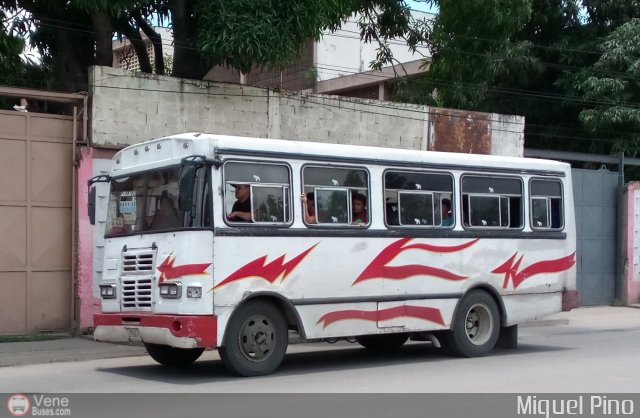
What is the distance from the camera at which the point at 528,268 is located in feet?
45.9

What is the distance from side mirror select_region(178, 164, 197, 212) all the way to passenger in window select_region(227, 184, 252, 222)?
0.53m

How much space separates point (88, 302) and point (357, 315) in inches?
218

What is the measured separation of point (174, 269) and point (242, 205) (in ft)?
3.77

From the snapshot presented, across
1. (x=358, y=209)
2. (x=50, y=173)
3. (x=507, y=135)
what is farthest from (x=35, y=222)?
(x=507, y=135)

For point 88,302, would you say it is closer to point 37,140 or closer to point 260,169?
point 37,140

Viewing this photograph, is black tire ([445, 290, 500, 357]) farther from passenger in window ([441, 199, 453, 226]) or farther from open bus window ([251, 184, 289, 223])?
open bus window ([251, 184, 289, 223])

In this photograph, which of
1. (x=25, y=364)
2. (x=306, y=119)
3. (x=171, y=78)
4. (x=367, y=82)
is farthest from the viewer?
(x=367, y=82)

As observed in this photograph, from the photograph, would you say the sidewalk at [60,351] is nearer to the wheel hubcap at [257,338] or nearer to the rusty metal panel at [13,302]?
the rusty metal panel at [13,302]

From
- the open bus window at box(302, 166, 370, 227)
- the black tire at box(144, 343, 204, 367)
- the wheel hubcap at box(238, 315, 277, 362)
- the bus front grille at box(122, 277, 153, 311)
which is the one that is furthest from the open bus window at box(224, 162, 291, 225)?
the black tire at box(144, 343, 204, 367)

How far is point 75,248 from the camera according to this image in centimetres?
1523

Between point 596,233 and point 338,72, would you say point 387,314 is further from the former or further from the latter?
point 338,72

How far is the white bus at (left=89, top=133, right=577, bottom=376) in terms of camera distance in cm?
1074

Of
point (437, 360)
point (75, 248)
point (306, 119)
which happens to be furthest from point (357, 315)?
point (306, 119)

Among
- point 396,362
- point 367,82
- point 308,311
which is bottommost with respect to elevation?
point 396,362
